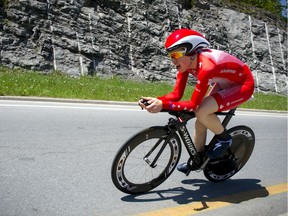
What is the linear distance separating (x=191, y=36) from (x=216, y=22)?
2192 centimetres

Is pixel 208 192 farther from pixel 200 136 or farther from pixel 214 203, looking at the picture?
pixel 200 136

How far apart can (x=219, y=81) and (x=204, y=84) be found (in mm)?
732

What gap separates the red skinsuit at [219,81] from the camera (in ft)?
13.1

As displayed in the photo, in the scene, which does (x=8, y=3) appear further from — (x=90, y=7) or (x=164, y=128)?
(x=164, y=128)

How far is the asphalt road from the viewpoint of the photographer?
3.81m

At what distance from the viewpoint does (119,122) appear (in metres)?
7.82

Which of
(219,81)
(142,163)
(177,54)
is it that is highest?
(177,54)

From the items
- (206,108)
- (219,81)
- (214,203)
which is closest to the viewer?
(206,108)

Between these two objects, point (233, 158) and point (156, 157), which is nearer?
point (156, 157)

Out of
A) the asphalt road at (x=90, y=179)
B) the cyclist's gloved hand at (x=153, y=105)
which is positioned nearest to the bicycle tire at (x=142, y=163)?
the asphalt road at (x=90, y=179)

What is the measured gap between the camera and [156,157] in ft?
14.0

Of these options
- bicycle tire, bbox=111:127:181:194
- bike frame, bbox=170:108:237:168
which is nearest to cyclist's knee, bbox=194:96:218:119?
bike frame, bbox=170:108:237:168

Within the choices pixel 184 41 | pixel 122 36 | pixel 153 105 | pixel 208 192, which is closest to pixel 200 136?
pixel 208 192

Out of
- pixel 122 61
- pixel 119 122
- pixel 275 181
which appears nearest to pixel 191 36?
pixel 275 181
